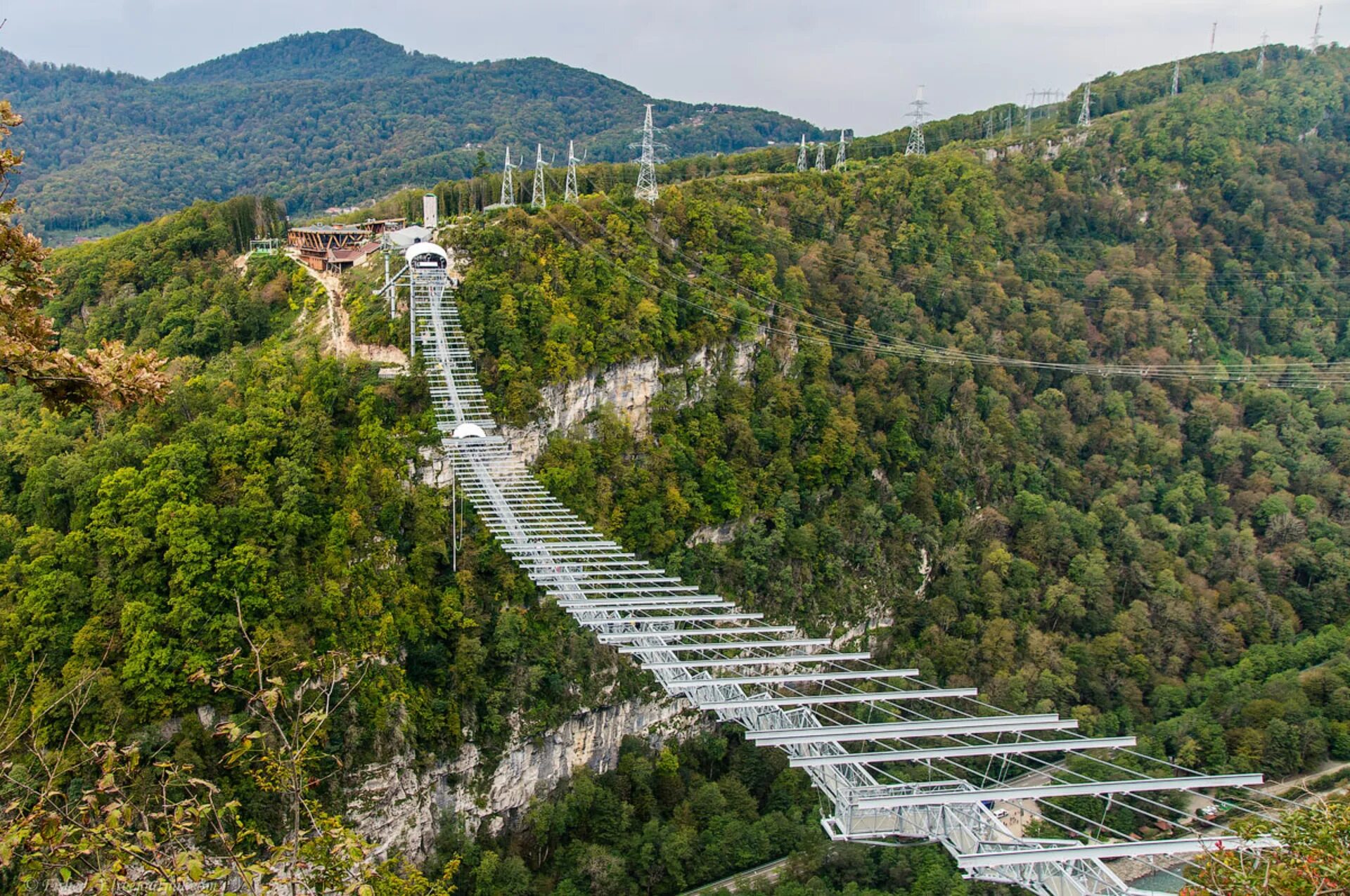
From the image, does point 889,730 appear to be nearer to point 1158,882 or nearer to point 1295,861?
point 1295,861

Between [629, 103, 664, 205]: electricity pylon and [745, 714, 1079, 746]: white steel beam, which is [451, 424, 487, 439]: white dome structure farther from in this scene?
[629, 103, 664, 205]: electricity pylon

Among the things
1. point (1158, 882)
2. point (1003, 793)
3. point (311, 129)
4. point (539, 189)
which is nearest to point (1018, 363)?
point (539, 189)

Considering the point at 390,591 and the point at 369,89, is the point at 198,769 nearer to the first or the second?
the point at 390,591

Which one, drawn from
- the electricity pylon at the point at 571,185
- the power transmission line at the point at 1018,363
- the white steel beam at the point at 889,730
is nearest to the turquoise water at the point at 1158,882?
the white steel beam at the point at 889,730

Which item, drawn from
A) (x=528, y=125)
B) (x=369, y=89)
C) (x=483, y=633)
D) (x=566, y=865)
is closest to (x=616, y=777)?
(x=566, y=865)

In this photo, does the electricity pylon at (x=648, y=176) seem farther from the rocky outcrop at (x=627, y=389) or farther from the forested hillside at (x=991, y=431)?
the rocky outcrop at (x=627, y=389)

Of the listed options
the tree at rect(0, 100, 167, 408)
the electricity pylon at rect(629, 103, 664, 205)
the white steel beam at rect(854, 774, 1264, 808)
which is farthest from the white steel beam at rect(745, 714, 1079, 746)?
the electricity pylon at rect(629, 103, 664, 205)
